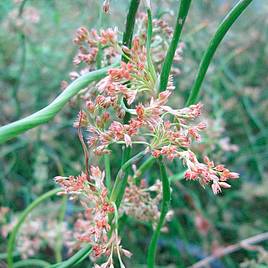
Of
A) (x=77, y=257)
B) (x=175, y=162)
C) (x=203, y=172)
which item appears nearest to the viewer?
→ (x=203, y=172)

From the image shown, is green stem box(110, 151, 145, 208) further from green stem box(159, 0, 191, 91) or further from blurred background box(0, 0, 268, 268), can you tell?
blurred background box(0, 0, 268, 268)

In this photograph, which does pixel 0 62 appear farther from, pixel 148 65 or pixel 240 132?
pixel 148 65

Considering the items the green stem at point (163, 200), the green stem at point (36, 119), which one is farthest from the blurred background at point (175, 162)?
the green stem at point (36, 119)

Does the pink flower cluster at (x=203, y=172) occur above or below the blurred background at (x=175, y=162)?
below

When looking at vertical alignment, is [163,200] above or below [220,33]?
below

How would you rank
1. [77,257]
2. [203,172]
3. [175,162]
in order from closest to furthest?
[203,172] < [77,257] < [175,162]

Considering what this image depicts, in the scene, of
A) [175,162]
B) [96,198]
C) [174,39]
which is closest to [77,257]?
[96,198]

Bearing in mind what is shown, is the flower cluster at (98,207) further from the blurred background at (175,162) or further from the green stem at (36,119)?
the blurred background at (175,162)

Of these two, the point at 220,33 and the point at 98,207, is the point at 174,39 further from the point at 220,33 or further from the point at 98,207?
the point at 98,207

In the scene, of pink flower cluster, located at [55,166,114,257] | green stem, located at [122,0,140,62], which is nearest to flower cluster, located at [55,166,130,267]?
pink flower cluster, located at [55,166,114,257]
